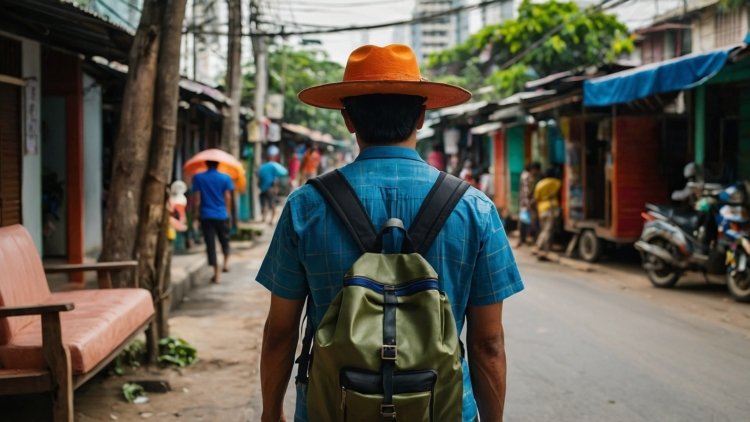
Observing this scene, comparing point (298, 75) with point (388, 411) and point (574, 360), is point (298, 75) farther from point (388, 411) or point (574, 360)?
point (388, 411)

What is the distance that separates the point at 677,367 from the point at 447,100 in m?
4.68

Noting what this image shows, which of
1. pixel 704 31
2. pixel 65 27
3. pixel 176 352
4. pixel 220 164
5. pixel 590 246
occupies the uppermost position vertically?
pixel 704 31

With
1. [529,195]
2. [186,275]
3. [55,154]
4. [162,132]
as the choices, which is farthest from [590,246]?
[162,132]

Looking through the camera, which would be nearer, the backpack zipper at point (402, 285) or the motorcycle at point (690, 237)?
the backpack zipper at point (402, 285)

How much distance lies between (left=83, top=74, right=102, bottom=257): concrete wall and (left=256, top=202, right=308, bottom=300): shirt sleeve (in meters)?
10.6

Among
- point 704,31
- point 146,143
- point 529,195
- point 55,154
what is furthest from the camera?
point 704,31

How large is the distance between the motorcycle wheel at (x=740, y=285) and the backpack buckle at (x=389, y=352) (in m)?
8.72

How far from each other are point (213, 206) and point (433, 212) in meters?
9.84

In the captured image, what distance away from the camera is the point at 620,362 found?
6.50 metres

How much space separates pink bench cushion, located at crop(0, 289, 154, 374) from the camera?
4.25 meters

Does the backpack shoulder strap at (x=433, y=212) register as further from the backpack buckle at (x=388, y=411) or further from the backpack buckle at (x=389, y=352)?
the backpack buckle at (x=388, y=411)

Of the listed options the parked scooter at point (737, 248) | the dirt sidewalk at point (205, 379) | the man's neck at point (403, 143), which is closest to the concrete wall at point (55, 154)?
the dirt sidewalk at point (205, 379)

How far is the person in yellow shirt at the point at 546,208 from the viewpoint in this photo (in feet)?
48.4

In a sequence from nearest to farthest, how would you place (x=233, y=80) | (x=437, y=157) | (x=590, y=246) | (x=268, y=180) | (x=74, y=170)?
1. (x=74, y=170)
2. (x=590, y=246)
3. (x=233, y=80)
4. (x=268, y=180)
5. (x=437, y=157)
